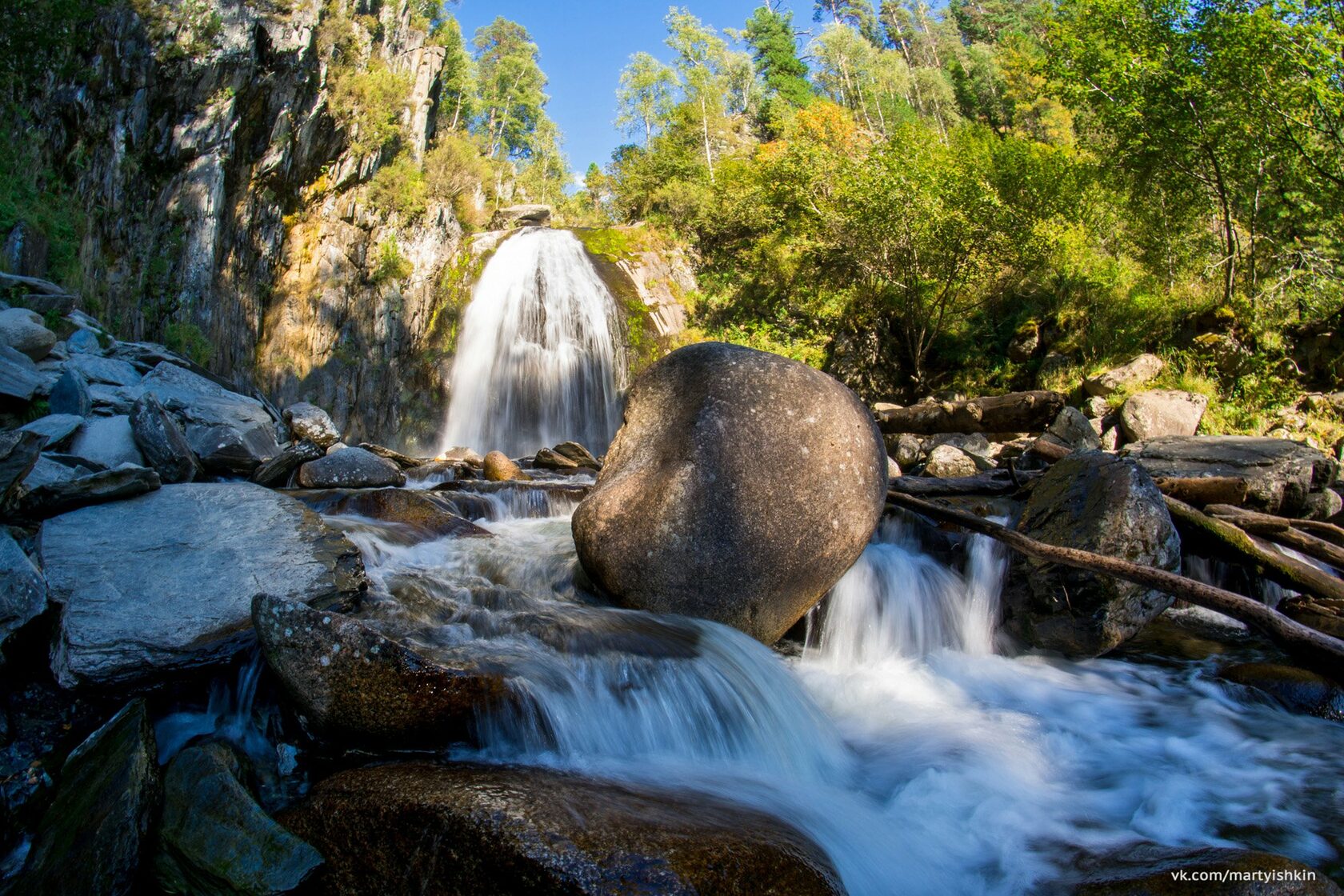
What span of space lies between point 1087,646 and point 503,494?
19.8ft

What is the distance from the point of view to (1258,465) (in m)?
7.50

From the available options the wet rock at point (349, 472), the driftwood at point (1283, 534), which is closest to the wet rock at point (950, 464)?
the driftwood at point (1283, 534)

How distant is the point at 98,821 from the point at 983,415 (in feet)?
45.0

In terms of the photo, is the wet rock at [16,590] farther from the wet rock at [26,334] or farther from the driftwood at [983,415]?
the driftwood at [983,415]

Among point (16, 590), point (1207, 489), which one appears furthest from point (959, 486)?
point (16, 590)

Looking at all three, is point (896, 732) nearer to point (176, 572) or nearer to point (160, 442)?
point (176, 572)

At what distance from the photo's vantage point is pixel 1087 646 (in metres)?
4.93

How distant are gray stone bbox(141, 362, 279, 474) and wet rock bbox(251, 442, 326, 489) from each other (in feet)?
0.27

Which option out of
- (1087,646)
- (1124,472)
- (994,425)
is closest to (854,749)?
(1087,646)

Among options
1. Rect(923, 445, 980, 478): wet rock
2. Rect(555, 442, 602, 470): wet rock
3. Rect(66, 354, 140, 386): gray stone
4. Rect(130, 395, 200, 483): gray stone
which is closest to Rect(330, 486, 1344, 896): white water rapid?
Rect(130, 395, 200, 483): gray stone

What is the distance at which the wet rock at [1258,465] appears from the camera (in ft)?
24.0

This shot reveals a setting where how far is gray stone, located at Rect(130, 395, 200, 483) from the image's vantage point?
5.54 meters

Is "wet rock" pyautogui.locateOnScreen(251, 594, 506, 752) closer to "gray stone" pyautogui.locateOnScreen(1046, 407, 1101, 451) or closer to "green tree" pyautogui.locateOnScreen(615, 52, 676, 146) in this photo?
"gray stone" pyautogui.locateOnScreen(1046, 407, 1101, 451)

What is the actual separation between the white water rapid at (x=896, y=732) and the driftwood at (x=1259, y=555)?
1.36 m
